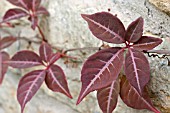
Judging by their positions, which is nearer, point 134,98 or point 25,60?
point 134,98

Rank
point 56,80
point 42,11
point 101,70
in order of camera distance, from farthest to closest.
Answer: point 42,11, point 56,80, point 101,70

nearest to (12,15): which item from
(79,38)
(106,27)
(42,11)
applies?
(42,11)

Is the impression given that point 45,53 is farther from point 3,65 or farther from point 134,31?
point 134,31

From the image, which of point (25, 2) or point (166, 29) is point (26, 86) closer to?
point (25, 2)

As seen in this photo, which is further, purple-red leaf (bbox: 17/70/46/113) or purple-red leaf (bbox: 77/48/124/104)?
purple-red leaf (bbox: 17/70/46/113)

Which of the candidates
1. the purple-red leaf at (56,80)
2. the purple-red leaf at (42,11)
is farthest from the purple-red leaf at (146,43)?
the purple-red leaf at (42,11)

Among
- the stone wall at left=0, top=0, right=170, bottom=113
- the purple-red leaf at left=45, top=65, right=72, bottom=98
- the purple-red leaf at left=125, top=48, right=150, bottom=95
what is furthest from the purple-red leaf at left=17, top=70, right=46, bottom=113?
the purple-red leaf at left=125, top=48, right=150, bottom=95

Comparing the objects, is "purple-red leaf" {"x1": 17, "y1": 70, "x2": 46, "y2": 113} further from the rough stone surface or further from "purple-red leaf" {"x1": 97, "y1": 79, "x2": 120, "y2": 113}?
the rough stone surface
